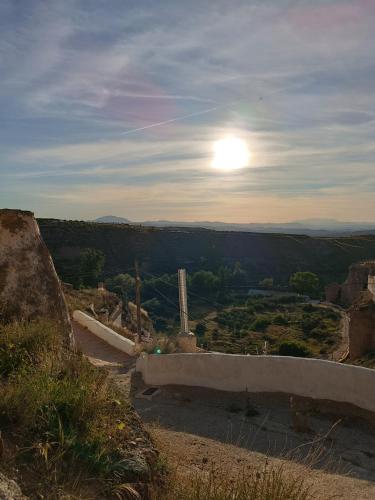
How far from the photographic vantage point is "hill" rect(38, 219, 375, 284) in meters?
60.6

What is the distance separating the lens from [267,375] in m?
8.07

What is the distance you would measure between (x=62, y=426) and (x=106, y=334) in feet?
33.8

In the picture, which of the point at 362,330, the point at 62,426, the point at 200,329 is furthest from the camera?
the point at 200,329

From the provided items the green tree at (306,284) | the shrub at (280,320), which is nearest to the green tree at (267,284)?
the green tree at (306,284)

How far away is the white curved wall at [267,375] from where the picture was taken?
7.26 m

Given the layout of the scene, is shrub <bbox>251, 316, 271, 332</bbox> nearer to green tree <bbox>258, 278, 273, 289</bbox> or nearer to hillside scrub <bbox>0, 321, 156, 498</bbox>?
green tree <bbox>258, 278, 273, 289</bbox>

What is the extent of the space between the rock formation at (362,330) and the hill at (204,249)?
39.1 m

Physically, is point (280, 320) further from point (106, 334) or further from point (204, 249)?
point (204, 249)

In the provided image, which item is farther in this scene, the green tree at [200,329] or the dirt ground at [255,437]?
the green tree at [200,329]

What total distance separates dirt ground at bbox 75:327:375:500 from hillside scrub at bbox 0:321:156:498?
2.78ft

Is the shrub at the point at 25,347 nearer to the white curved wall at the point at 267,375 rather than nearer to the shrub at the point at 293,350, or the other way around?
the white curved wall at the point at 267,375

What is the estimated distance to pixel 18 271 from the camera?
7.05 m

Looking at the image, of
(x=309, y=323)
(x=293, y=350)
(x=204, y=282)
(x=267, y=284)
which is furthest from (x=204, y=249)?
(x=293, y=350)

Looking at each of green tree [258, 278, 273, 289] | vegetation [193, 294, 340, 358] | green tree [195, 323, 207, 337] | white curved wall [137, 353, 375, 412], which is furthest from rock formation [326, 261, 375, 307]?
white curved wall [137, 353, 375, 412]
